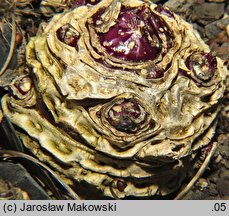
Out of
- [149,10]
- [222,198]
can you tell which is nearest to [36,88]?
[149,10]

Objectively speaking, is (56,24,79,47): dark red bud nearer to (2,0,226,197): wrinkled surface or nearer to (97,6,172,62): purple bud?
(2,0,226,197): wrinkled surface

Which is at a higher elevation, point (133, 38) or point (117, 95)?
point (133, 38)

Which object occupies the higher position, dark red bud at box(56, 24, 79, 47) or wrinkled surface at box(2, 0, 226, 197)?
dark red bud at box(56, 24, 79, 47)

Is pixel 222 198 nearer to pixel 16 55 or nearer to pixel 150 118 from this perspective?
pixel 150 118

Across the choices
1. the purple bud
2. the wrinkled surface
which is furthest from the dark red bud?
the purple bud

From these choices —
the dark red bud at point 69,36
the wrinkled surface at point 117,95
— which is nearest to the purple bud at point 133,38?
the wrinkled surface at point 117,95

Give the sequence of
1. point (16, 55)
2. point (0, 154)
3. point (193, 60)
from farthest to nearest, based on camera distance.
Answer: point (16, 55)
point (0, 154)
point (193, 60)

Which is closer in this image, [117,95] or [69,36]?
[117,95]

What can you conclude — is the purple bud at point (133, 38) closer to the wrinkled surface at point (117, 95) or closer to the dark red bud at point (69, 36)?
the wrinkled surface at point (117, 95)
